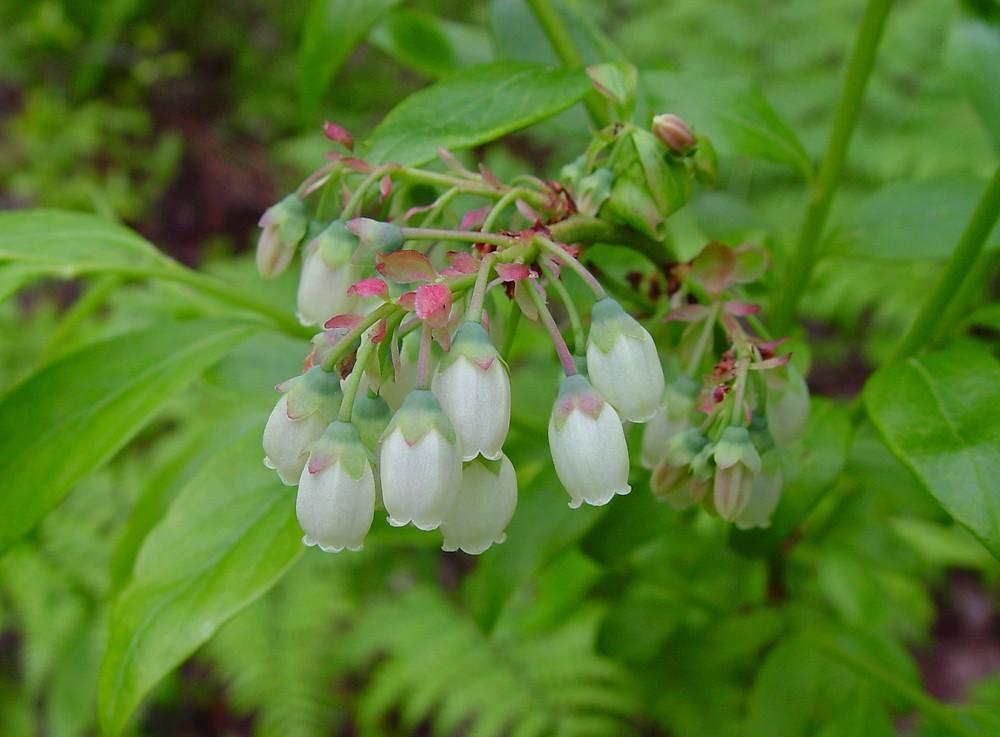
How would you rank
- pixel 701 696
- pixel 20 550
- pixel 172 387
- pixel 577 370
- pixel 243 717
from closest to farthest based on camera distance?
pixel 577 370
pixel 172 387
pixel 701 696
pixel 20 550
pixel 243 717

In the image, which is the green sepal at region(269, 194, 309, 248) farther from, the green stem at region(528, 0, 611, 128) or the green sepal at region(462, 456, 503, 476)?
the green stem at region(528, 0, 611, 128)

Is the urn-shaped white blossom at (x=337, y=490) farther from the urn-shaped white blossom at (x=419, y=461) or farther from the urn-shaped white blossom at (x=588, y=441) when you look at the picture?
the urn-shaped white blossom at (x=588, y=441)

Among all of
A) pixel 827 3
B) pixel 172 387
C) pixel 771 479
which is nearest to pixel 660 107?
pixel 771 479

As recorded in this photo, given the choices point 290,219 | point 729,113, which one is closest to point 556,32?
point 729,113

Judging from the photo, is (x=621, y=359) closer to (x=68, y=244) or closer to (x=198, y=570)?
(x=198, y=570)

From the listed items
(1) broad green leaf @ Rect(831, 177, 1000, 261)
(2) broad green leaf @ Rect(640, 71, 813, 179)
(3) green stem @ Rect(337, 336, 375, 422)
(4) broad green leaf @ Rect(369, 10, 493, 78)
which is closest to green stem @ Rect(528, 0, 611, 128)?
(2) broad green leaf @ Rect(640, 71, 813, 179)

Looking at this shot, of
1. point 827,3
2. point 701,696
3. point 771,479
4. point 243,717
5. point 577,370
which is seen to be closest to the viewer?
point 577,370

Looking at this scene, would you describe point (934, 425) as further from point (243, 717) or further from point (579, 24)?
point (243, 717)

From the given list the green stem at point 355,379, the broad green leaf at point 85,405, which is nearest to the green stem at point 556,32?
the broad green leaf at point 85,405

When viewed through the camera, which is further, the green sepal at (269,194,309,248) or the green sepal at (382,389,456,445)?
the green sepal at (269,194,309,248)
